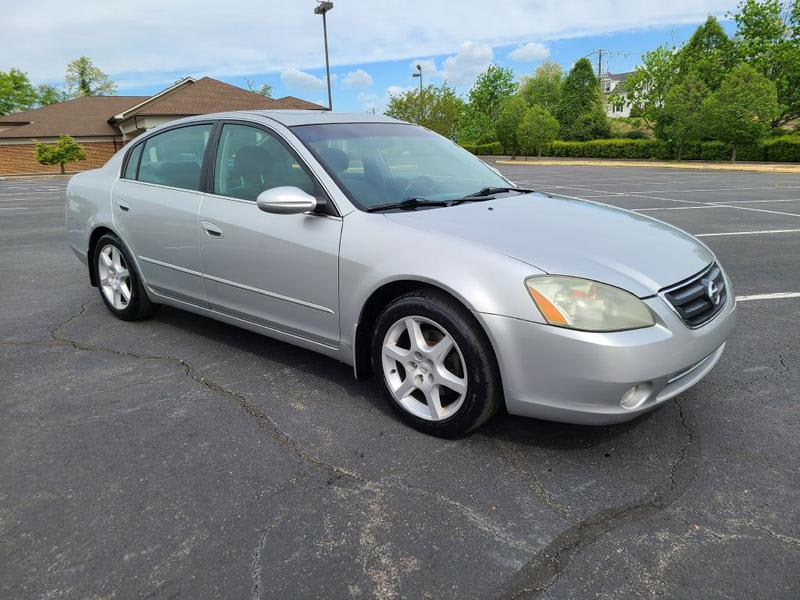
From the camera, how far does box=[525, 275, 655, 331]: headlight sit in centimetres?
247

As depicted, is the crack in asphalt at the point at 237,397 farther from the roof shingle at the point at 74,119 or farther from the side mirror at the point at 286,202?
the roof shingle at the point at 74,119

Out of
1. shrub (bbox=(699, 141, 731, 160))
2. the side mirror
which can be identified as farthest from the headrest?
shrub (bbox=(699, 141, 731, 160))

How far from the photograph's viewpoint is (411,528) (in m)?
2.29

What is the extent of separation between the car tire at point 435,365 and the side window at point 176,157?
1.86m

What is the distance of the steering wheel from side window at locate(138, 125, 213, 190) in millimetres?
1449

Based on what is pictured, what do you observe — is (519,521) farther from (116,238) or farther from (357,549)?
(116,238)

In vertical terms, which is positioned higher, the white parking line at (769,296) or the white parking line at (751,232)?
the white parking line at (751,232)

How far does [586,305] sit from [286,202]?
1587 millimetres

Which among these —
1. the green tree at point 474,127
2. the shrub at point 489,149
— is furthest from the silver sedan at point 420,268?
the green tree at point 474,127

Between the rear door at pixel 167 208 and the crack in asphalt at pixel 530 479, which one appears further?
the rear door at pixel 167 208

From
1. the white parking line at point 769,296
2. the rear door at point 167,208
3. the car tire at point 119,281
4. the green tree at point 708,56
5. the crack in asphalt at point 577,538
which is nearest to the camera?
the crack in asphalt at point 577,538

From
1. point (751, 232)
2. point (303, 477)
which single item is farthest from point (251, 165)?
point (751, 232)

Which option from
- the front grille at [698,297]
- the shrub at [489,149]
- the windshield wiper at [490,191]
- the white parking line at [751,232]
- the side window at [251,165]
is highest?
the shrub at [489,149]

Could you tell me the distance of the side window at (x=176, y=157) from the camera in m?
4.04
